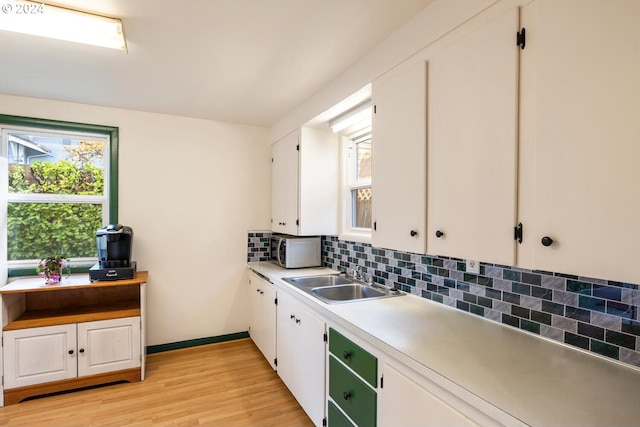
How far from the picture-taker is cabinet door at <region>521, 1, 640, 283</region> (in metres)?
0.85

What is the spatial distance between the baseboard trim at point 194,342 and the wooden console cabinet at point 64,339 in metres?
0.50

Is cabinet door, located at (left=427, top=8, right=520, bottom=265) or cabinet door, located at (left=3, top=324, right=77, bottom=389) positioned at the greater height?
cabinet door, located at (left=427, top=8, right=520, bottom=265)

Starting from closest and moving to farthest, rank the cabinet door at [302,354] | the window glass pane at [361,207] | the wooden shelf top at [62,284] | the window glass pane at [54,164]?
the cabinet door at [302,354] → the wooden shelf top at [62,284] → the window glass pane at [361,207] → the window glass pane at [54,164]

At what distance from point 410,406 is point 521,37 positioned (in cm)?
139

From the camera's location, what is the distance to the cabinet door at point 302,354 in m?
1.90

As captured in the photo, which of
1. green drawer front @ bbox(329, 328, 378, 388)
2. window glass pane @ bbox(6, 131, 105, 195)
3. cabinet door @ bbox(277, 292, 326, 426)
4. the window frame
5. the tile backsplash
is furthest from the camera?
the window frame

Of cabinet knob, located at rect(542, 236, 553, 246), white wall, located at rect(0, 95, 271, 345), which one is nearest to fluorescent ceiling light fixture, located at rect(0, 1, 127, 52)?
white wall, located at rect(0, 95, 271, 345)

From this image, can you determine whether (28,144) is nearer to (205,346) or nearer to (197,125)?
(197,125)

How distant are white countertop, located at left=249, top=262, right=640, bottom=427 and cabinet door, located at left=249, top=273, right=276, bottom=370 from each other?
3.69 ft

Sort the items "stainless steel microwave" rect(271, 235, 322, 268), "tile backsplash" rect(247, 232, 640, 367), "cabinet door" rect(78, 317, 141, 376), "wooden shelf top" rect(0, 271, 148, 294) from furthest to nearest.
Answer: "stainless steel microwave" rect(271, 235, 322, 268) → "cabinet door" rect(78, 317, 141, 376) → "wooden shelf top" rect(0, 271, 148, 294) → "tile backsplash" rect(247, 232, 640, 367)

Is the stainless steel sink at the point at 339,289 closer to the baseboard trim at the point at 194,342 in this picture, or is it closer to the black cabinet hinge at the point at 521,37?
the baseboard trim at the point at 194,342

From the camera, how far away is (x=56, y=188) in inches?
114

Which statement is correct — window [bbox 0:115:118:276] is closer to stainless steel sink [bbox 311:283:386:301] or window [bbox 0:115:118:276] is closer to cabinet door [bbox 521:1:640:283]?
stainless steel sink [bbox 311:283:386:301]

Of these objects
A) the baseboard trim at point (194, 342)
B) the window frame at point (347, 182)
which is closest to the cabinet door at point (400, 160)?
the window frame at point (347, 182)
